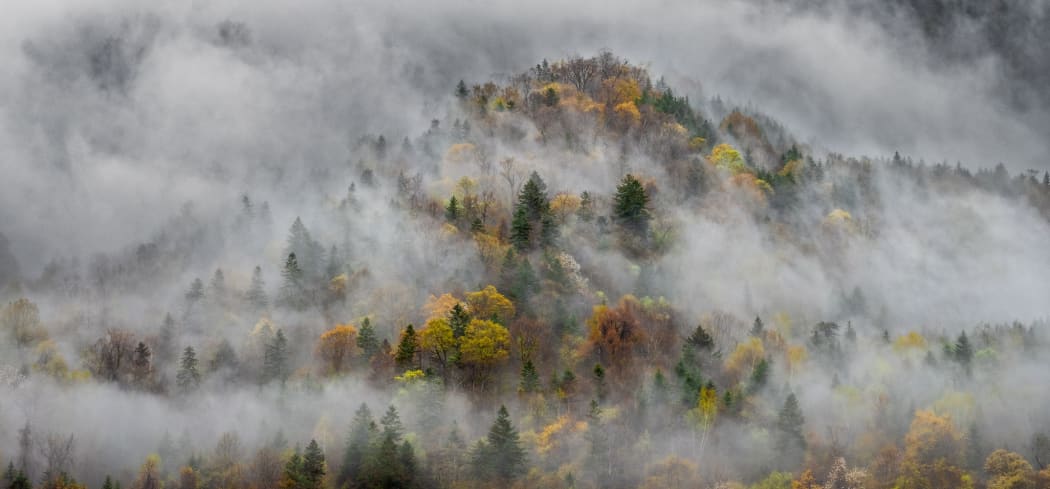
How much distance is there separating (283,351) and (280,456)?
20.0 meters

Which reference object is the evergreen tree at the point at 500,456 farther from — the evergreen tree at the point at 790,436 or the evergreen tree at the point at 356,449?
the evergreen tree at the point at 790,436

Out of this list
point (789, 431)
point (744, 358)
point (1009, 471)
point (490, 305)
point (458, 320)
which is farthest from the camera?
A: point (490, 305)

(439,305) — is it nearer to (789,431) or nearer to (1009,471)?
(789,431)

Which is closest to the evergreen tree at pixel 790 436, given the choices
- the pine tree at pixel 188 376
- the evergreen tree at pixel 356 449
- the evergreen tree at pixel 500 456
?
the evergreen tree at pixel 500 456

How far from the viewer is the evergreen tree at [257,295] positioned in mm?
185000

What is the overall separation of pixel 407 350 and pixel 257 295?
38.1 metres

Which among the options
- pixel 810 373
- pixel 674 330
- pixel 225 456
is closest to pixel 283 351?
pixel 225 456

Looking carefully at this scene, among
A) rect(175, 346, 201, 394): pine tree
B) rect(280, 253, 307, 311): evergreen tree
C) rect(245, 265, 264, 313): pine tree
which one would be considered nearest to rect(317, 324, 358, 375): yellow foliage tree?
rect(280, 253, 307, 311): evergreen tree

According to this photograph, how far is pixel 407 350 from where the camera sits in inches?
6245

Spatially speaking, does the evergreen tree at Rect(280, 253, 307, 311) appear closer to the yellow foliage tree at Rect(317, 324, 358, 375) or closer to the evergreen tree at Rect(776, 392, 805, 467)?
the yellow foliage tree at Rect(317, 324, 358, 375)

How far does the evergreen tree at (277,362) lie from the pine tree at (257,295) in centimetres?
1745

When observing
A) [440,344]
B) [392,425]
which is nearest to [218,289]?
[440,344]

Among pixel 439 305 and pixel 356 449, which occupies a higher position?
pixel 439 305

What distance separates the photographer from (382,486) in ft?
452
